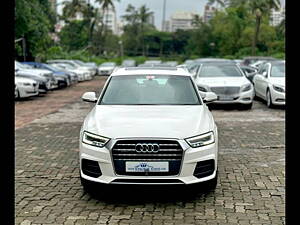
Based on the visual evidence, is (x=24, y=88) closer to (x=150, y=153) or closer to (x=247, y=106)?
(x=247, y=106)

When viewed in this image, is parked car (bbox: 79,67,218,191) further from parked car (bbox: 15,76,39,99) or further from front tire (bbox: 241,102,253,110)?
parked car (bbox: 15,76,39,99)

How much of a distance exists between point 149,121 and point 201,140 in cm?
64

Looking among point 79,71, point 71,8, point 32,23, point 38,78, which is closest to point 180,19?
point 71,8

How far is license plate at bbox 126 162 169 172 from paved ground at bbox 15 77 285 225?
9.2 inches

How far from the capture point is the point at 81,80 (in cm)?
3169

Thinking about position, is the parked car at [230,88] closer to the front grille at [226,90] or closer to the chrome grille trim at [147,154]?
the front grille at [226,90]

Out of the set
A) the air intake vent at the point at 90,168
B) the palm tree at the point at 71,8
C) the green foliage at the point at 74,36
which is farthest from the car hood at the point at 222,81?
the green foliage at the point at 74,36

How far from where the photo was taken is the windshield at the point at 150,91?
6.43 meters

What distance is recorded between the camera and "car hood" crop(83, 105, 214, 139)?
5039mm

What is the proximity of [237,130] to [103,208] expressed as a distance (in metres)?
5.96

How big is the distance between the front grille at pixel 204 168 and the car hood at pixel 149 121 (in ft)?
1.11

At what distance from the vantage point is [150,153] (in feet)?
16.1

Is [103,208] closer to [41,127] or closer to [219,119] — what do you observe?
[41,127]
